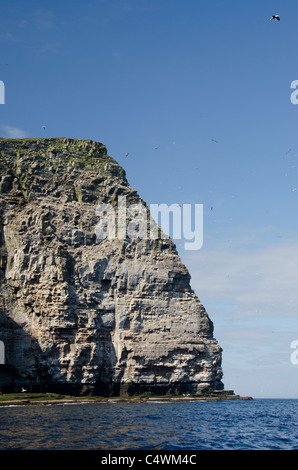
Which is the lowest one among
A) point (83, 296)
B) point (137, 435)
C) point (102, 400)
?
point (102, 400)

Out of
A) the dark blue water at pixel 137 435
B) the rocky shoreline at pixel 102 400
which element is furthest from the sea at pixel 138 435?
the rocky shoreline at pixel 102 400

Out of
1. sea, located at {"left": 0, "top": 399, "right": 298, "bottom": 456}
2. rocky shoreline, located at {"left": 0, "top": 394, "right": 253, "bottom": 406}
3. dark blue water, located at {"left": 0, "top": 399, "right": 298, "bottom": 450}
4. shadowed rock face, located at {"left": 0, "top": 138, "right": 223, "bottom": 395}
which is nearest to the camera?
sea, located at {"left": 0, "top": 399, "right": 298, "bottom": 456}

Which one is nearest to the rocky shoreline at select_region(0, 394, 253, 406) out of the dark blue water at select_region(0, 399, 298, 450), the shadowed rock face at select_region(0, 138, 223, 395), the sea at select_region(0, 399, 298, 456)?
the shadowed rock face at select_region(0, 138, 223, 395)

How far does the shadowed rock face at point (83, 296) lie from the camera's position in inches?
4065

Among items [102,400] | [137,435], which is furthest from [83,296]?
[137,435]

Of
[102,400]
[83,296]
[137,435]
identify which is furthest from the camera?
[83,296]

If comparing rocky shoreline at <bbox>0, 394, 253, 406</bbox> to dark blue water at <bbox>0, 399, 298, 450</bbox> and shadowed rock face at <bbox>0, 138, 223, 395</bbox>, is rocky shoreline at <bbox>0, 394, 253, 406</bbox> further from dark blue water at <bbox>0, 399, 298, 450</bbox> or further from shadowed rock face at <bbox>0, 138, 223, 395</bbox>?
dark blue water at <bbox>0, 399, 298, 450</bbox>

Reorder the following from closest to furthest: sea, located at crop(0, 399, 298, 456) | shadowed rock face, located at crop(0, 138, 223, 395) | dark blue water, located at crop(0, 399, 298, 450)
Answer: sea, located at crop(0, 399, 298, 456) < dark blue water, located at crop(0, 399, 298, 450) < shadowed rock face, located at crop(0, 138, 223, 395)

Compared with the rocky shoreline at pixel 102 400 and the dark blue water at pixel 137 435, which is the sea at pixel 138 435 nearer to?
the dark blue water at pixel 137 435

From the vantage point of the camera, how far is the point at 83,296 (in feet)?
360

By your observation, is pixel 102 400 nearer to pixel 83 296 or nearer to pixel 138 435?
pixel 83 296

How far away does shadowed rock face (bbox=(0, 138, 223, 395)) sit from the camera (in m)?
103

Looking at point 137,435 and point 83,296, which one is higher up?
point 83,296
